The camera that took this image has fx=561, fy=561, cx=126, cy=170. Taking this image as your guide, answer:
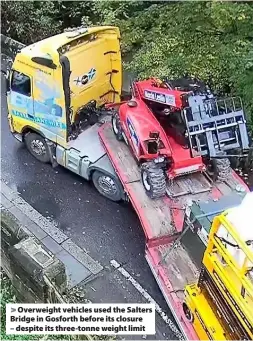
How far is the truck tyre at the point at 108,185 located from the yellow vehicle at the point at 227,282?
10.2 feet

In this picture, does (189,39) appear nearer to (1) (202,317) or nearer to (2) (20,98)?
(2) (20,98)

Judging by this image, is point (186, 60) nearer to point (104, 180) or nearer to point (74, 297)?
point (104, 180)

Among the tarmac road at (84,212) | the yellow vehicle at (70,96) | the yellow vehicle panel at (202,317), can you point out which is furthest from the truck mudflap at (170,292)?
the yellow vehicle at (70,96)

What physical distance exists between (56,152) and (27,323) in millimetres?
3828

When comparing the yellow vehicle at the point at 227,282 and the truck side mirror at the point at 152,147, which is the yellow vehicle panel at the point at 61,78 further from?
the yellow vehicle at the point at 227,282

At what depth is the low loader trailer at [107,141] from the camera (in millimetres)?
8211

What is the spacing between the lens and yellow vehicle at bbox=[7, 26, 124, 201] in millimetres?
9758

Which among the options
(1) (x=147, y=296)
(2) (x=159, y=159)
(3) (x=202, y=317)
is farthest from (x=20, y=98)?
(3) (x=202, y=317)

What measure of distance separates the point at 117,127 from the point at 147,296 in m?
3.28

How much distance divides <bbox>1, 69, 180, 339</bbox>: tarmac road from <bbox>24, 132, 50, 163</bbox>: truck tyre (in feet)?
0.49

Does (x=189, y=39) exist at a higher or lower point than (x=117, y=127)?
higher

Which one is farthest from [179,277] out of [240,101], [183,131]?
[240,101]

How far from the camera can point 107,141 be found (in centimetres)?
1027

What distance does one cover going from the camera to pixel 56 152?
1059 centimetres
